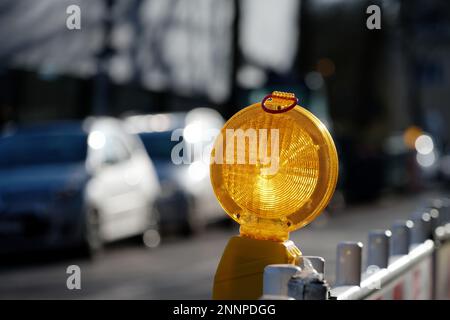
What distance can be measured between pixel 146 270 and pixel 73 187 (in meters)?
1.35

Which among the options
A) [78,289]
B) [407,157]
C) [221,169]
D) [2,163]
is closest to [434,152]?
[407,157]

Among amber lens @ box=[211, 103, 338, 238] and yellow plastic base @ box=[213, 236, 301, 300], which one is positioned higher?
amber lens @ box=[211, 103, 338, 238]

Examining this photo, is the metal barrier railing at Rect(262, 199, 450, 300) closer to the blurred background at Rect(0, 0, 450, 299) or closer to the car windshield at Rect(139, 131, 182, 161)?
the blurred background at Rect(0, 0, 450, 299)

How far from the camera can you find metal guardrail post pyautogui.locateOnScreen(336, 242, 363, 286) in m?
3.01

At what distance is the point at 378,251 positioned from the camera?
11.6 feet

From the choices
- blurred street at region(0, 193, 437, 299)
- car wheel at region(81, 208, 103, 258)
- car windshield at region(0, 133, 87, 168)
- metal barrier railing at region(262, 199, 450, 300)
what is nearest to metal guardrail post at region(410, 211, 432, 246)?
metal barrier railing at region(262, 199, 450, 300)

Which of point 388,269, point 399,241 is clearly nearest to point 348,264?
point 388,269

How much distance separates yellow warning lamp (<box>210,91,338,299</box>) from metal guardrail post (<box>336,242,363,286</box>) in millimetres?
551

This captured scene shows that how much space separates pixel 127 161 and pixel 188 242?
162 centimetres

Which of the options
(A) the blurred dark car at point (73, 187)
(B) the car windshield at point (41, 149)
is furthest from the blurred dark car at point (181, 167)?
(B) the car windshield at point (41, 149)

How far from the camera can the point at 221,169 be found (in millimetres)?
2486

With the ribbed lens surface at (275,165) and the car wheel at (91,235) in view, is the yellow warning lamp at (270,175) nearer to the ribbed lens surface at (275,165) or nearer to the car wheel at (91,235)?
the ribbed lens surface at (275,165)

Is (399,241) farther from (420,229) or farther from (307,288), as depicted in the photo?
(307,288)
